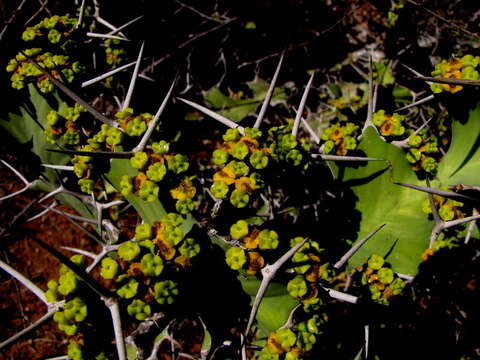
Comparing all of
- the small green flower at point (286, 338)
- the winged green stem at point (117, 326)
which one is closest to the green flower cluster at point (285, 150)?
the small green flower at point (286, 338)

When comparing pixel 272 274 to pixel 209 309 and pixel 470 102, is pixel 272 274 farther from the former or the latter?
pixel 470 102

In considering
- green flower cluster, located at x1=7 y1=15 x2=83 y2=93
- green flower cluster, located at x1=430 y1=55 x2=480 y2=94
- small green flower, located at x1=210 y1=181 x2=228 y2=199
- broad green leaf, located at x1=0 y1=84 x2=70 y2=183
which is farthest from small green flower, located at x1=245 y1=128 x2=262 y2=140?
broad green leaf, located at x1=0 y1=84 x2=70 y2=183

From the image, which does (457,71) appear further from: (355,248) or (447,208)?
(355,248)

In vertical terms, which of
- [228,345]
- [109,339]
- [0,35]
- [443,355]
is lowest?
[443,355]

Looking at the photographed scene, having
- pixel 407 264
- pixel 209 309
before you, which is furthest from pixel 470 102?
pixel 209 309

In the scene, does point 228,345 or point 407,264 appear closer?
point 228,345

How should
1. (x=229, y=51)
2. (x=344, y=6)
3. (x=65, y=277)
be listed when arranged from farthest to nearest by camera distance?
(x=344, y=6) < (x=229, y=51) < (x=65, y=277)
